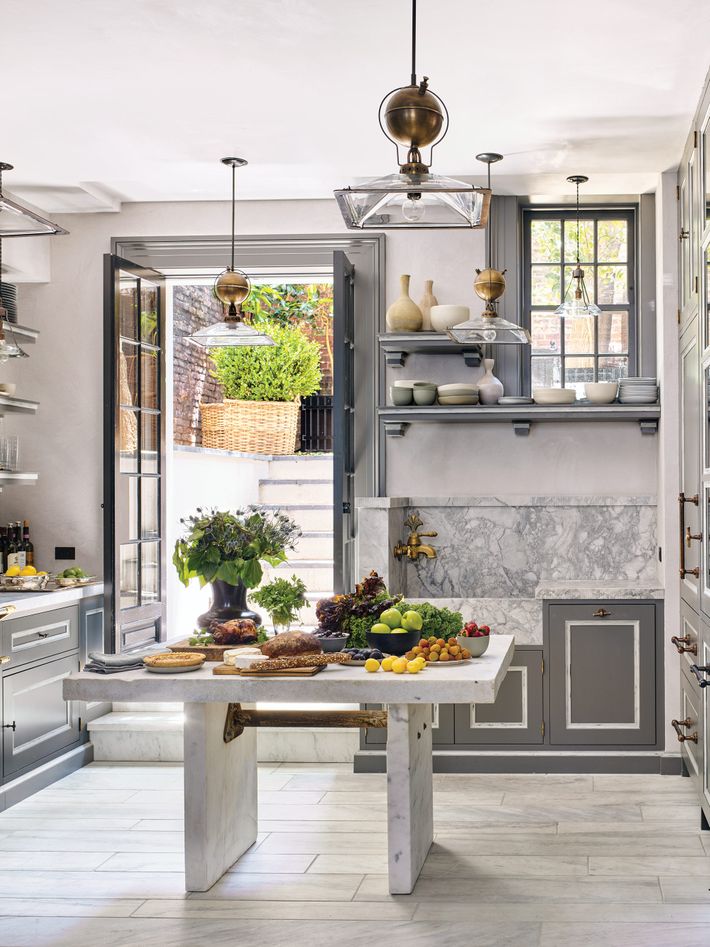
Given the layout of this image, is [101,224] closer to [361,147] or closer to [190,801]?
[361,147]

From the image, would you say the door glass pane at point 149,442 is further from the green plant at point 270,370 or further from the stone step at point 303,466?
the stone step at point 303,466

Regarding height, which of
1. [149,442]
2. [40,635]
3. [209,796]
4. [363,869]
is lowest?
[363,869]

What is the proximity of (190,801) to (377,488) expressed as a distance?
253cm

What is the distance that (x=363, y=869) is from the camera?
411 cm

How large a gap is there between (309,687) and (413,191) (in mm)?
1615

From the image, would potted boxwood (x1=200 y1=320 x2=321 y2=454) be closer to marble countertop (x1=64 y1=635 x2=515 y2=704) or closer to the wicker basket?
the wicker basket

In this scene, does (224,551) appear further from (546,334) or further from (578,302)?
(546,334)

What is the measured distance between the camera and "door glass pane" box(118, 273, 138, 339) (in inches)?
231

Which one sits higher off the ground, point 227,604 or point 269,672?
point 227,604

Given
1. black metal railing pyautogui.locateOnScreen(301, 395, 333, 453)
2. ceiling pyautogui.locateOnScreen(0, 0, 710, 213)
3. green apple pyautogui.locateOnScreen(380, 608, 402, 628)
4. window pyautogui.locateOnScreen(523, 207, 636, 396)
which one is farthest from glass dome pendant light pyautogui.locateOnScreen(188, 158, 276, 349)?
black metal railing pyautogui.locateOnScreen(301, 395, 333, 453)

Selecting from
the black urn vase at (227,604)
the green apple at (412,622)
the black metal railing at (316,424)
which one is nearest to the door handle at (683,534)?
the green apple at (412,622)

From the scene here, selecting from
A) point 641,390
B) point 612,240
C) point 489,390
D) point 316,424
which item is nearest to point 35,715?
point 489,390

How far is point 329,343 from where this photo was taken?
35.9ft

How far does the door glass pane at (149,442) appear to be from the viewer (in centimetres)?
623
